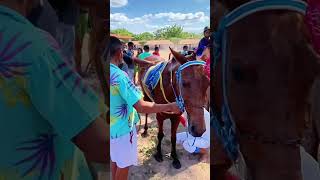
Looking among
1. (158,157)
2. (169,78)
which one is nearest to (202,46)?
(169,78)

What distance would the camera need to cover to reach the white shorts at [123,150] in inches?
106

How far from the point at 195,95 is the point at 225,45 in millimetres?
2325

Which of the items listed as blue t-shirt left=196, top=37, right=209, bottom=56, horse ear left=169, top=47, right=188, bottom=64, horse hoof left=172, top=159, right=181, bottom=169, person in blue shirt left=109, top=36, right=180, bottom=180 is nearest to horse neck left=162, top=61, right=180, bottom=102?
horse ear left=169, top=47, right=188, bottom=64

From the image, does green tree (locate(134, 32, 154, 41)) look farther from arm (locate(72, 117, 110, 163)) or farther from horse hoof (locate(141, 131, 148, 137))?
arm (locate(72, 117, 110, 163))

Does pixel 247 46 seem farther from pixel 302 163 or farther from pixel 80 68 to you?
pixel 80 68

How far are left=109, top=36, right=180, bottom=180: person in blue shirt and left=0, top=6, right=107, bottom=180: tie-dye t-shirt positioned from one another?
4.21ft

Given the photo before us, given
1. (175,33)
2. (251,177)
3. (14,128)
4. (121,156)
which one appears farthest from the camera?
(175,33)

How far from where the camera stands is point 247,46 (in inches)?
48.9

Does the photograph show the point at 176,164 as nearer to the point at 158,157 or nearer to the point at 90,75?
the point at 158,157

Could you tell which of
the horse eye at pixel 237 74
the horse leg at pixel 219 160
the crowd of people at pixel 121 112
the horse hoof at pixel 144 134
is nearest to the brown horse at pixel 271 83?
the horse eye at pixel 237 74

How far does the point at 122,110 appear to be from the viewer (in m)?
2.61

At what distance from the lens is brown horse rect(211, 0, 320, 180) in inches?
46.6

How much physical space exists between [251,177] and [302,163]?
0.18 meters

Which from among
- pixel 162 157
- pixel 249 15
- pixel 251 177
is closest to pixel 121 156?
pixel 251 177
